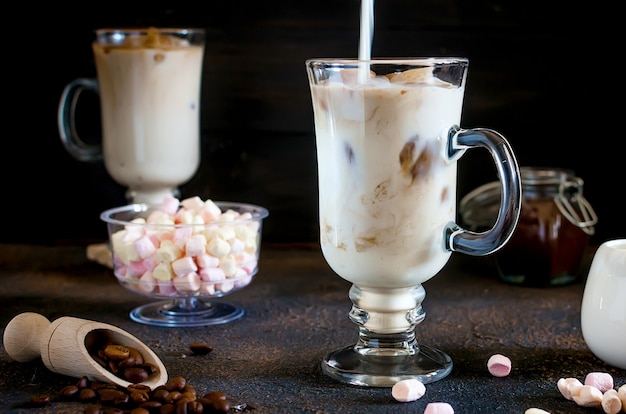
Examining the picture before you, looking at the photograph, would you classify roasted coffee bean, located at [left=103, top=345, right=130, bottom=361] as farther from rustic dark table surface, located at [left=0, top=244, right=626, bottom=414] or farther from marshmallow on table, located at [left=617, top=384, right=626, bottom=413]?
marshmallow on table, located at [left=617, top=384, right=626, bottom=413]

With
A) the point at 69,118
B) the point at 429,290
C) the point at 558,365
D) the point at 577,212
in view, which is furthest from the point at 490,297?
the point at 69,118

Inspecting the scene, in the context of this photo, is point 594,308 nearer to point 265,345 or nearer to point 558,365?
point 558,365

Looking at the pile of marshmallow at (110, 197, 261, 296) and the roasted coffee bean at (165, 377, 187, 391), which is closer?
the roasted coffee bean at (165, 377, 187, 391)

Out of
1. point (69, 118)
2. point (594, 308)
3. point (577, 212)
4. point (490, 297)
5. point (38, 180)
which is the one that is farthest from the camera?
point (38, 180)

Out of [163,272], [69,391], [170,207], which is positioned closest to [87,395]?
[69,391]

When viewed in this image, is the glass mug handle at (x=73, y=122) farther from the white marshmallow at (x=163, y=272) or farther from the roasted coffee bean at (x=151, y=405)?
the roasted coffee bean at (x=151, y=405)

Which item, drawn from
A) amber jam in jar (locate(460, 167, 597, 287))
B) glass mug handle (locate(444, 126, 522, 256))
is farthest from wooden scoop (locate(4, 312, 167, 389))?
amber jam in jar (locate(460, 167, 597, 287))

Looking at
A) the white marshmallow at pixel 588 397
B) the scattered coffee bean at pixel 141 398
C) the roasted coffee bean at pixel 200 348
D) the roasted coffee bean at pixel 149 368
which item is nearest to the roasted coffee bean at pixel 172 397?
the scattered coffee bean at pixel 141 398
